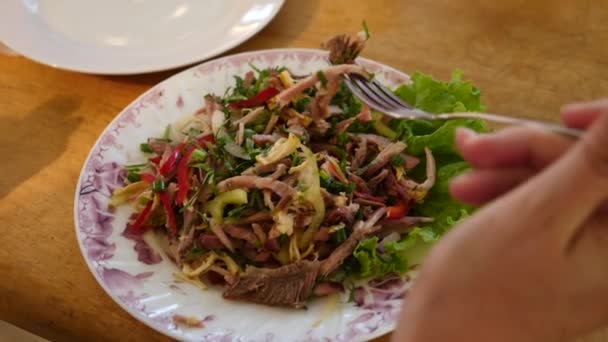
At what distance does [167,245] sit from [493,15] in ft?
4.57

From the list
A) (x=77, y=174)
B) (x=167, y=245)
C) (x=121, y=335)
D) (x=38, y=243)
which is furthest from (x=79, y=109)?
(x=121, y=335)

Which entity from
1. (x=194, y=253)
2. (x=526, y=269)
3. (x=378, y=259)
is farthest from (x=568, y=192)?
(x=194, y=253)

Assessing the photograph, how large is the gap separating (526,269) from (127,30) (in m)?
1.76

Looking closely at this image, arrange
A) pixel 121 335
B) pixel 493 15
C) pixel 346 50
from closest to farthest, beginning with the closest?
pixel 121 335, pixel 346 50, pixel 493 15

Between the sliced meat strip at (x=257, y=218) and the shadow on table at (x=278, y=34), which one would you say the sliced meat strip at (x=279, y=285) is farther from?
the shadow on table at (x=278, y=34)

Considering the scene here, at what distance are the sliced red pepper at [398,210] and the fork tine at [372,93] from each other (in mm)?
248

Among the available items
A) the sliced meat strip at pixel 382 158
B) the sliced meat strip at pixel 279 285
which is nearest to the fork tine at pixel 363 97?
the sliced meat strip at pixel 382 158

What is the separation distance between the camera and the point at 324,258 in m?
1.34

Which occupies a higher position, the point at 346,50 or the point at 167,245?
the point at 346,50

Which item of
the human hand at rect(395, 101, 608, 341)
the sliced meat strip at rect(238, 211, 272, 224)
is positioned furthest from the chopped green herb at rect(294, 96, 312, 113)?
the human hand at rect(395, 101, 608, 341)

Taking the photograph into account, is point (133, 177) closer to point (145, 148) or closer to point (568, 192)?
point (145, 148)

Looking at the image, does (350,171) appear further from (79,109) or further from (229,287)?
(79,109)

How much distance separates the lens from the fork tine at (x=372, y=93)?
1.33 meters

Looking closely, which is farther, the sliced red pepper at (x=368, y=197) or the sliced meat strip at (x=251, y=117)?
the sliced meat strip at (x=251, y=117)
